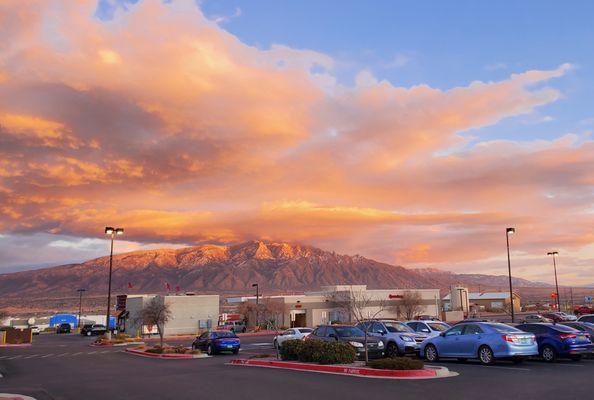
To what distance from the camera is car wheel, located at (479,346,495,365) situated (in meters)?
20.4

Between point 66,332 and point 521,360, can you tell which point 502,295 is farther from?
point 521,360

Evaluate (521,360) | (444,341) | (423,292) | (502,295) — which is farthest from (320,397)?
(502,295)

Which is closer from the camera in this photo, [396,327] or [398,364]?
[398,364]

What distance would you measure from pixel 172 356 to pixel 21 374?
8688mm

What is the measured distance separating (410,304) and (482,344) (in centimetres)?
6037

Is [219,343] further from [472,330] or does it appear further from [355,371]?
[472,330]

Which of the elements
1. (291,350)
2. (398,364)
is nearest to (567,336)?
(398,364)

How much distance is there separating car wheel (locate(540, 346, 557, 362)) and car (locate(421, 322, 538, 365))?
0.91 meters

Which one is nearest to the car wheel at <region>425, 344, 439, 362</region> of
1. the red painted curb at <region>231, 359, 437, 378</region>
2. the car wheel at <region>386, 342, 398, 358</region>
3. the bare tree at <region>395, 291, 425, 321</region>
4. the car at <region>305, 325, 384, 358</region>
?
the car wheel at <region>386, 342, 398, 358</region>

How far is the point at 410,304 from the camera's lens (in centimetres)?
7950

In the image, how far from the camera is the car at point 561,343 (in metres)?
21.5

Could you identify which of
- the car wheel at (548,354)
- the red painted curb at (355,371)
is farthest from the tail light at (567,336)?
the red painted curb at (355,371)

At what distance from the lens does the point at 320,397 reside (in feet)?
Result: 44.6

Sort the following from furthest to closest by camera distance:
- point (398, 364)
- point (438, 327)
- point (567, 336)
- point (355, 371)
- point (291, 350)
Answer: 1. point (438, 327)
2. point (291, 350)
3. point (567, 336)
4. point (355, 371)
5. point (398, 364)
